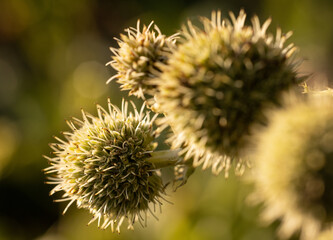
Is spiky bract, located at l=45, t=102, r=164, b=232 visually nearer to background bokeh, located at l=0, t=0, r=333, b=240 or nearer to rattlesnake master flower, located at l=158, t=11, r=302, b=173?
rattlesnake master flower, located at l=158, t=11, r=302, b=173

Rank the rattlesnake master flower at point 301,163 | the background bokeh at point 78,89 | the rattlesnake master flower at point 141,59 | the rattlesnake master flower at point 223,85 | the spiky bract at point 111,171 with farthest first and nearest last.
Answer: the background bokeh at point 78,89 → the spiky bract at point 111,171 → the rattlesnake master flower at point 141,59 → the rattlesnake master flower at point 223,85 → the rattlesnake master flower at point 301,163

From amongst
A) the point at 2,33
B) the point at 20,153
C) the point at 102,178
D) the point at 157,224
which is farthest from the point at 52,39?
the point at 102,178

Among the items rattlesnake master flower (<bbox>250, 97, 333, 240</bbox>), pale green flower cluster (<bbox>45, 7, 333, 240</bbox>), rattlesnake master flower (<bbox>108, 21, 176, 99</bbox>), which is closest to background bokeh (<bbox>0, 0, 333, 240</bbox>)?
pale green flower cluster (<bbox>45, 7, 333, 240</bbox>)

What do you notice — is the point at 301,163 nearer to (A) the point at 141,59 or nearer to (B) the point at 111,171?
(A) the point at 141,59

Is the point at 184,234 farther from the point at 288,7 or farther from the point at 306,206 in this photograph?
the point at 288,7

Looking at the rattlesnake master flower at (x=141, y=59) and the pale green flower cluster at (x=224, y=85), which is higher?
the rattlesnake master flower at (x=141, y=59)

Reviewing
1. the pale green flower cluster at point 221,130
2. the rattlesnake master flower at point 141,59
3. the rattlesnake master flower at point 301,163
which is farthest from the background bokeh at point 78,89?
the rattlesnake master flower at point 301,163

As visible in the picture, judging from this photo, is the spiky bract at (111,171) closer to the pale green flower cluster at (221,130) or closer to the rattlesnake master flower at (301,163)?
the pale green flower cluster at (221,130)
